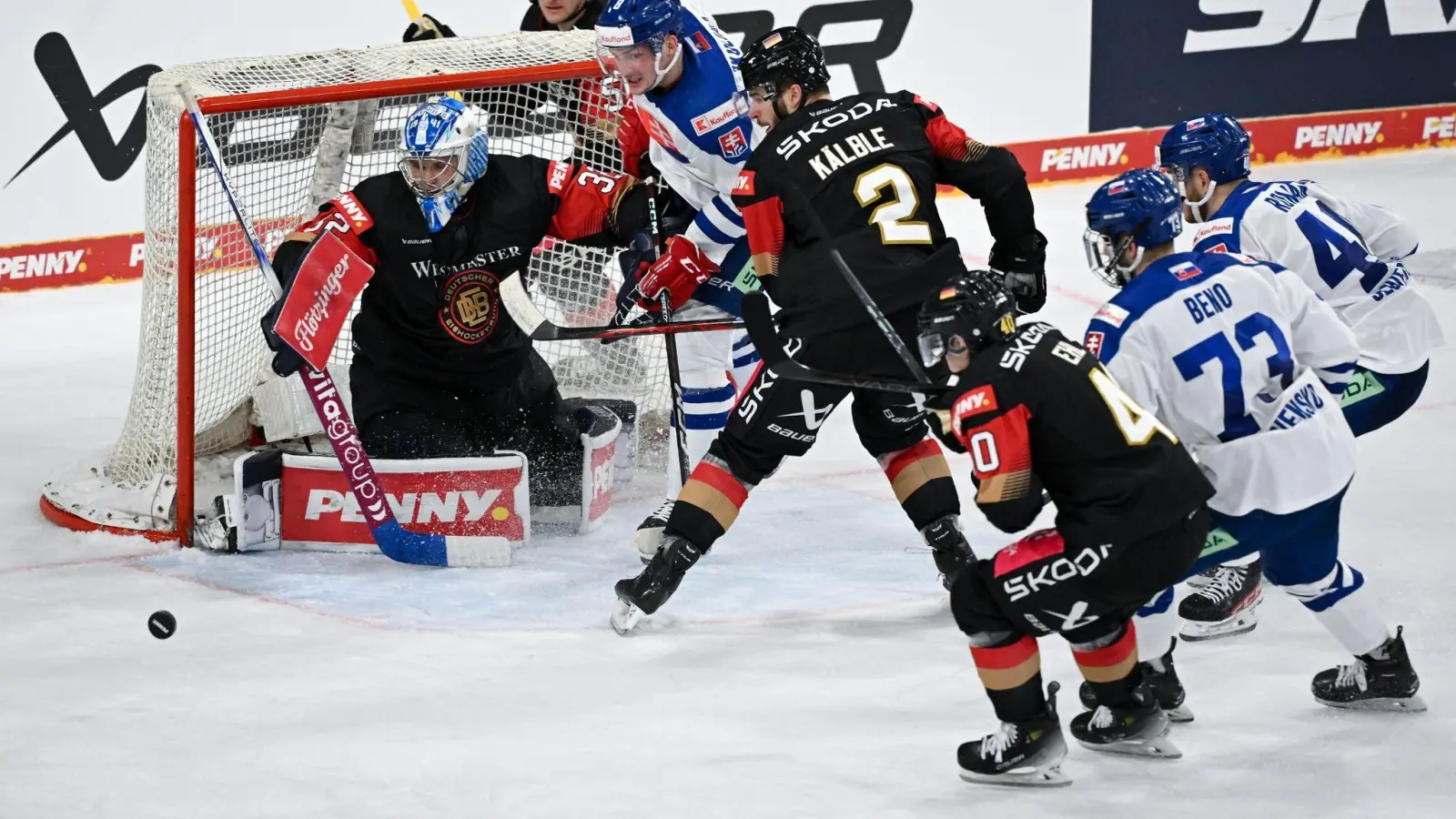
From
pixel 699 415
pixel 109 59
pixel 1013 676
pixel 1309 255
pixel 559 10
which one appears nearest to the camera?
pixel 1013 676

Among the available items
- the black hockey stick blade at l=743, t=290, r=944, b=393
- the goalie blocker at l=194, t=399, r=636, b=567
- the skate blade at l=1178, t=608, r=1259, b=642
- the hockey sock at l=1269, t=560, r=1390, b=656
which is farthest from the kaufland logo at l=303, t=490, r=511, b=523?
the hockey sock at l=1269, t=560, r=1390, b=656

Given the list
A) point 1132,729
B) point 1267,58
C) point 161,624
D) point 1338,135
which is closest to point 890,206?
point 1132,729

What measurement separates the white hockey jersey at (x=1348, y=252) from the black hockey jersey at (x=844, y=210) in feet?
2.12

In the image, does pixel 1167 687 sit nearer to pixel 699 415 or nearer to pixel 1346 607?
pixel 1346 607

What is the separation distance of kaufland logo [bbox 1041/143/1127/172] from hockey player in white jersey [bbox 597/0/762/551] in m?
3.90

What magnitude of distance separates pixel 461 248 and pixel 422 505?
2.02 feet

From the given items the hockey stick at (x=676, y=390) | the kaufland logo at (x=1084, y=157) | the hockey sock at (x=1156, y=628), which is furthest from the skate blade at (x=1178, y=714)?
the kaufland logo at (x=1084, y=157)

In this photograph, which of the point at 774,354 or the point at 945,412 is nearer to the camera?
the point at 945,412

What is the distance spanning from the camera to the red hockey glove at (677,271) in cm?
399

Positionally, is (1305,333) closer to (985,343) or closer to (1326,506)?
(1326,506)

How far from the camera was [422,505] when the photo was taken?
13.6 feet

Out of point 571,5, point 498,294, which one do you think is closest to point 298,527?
point 498,294

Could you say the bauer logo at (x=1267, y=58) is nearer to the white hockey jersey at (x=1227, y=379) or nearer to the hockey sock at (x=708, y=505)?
the hockey sock at (x=708, y=505)

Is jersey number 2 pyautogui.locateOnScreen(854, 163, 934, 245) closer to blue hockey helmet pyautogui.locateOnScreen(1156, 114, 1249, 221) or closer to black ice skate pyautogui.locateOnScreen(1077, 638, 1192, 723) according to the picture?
blue hockey helmet pyautogui.locateOnScreen(1156, 114, 1249, 221)
